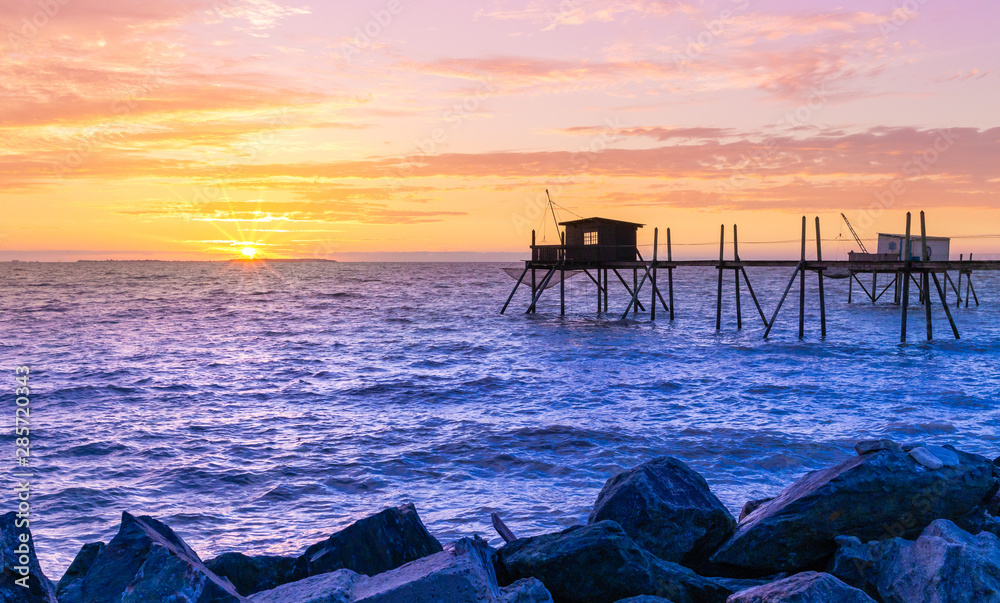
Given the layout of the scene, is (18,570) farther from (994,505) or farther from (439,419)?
(439,419)

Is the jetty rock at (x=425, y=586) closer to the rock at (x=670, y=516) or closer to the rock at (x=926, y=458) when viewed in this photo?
the rock at (x=670, y=516)

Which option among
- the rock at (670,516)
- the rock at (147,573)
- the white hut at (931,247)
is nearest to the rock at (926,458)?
the rock at (670,516)

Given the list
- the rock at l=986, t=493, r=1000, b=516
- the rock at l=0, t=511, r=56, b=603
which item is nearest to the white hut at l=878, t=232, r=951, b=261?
the rock at l=986, t=493, r=1000, b=516

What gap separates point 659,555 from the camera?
6875 mm

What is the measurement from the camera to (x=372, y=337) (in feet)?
122

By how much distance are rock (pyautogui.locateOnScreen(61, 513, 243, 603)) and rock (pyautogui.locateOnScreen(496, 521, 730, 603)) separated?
249cm

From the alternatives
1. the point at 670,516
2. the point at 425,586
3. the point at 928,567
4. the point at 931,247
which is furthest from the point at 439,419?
the point at 931,247

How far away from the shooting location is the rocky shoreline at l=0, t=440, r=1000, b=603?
4.87 m

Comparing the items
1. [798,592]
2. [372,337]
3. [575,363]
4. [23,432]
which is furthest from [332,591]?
[372,337]

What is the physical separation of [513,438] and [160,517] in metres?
6.77

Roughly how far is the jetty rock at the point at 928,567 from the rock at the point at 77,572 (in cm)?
621

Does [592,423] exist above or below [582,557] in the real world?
below

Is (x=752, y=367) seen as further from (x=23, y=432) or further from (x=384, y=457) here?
(x=23, y=432)

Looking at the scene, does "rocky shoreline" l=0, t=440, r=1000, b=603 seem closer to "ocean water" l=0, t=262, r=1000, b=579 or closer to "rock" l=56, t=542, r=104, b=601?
"rock" l=56, t=542, r=104, b=601
